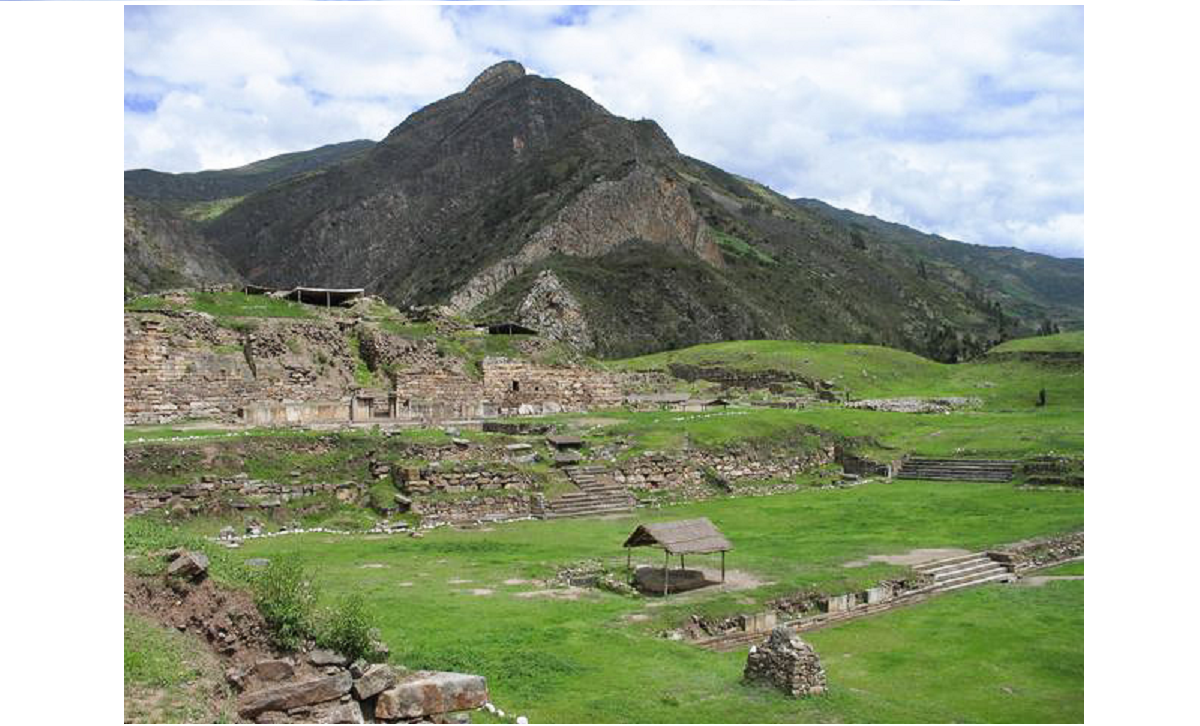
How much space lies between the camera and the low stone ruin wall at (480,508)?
2725 cm

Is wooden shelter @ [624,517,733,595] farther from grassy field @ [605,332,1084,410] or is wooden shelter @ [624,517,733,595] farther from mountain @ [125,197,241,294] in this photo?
mountain @ [125,197,241,294]

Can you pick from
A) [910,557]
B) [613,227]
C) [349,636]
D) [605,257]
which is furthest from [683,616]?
[613,227]

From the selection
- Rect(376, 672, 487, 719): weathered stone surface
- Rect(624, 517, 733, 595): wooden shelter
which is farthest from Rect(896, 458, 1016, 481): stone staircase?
Rect(376, 672, 487, 719): weathered stone surface

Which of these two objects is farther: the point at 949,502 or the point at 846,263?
the point at 846,263

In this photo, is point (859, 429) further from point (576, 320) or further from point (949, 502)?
point (576, 320)

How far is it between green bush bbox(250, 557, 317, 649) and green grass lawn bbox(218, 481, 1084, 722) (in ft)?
5.70

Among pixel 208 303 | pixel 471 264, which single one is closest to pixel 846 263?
pixel 471 264

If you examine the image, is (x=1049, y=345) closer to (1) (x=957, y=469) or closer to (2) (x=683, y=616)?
(1) (x=957, y=469)

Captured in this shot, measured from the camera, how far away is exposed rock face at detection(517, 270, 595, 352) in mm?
98562

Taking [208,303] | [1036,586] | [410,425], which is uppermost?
[208,303]

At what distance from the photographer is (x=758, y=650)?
43.8 feet

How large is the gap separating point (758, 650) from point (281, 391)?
29.5 m

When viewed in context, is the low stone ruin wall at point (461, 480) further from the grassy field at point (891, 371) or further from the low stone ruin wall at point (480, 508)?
the grassy field at point (891, 371)

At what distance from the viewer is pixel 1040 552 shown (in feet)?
78.5
